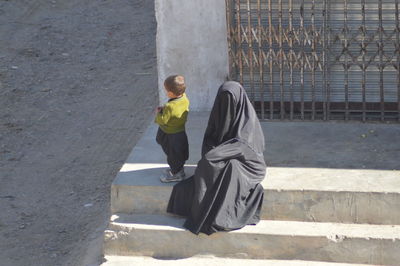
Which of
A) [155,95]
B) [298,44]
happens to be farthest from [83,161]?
[298,44]

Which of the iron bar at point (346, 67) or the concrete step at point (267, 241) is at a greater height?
the iron bar at point (346, 67)

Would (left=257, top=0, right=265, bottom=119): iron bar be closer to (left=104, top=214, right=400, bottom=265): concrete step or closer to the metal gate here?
the metal gate

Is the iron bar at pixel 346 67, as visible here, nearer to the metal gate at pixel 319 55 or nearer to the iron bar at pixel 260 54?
the metal gate at pixel 319 55

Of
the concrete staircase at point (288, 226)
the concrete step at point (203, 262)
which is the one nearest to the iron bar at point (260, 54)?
the concrete staircase at point (288, 226)

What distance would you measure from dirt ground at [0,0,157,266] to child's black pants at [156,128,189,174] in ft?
3.37

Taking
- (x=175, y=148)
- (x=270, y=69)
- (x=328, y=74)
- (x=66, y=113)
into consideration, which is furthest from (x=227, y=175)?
(x=66, y=113)

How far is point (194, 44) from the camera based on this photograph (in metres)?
8.05

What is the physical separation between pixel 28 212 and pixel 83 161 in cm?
115

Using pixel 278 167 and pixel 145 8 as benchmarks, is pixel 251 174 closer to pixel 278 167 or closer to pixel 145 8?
pixel 278 167

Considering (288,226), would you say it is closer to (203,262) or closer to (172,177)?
(203,262)

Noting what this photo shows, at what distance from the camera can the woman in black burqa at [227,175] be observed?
623cm

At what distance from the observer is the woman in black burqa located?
6.23 metres

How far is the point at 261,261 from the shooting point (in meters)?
6.30

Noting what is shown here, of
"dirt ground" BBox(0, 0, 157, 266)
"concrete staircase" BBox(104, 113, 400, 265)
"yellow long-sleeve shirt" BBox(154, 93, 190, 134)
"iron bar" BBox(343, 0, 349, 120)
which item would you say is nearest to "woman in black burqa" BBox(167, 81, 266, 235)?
"concrete staircase" BBox(104, 113, 400, 265)
